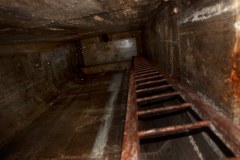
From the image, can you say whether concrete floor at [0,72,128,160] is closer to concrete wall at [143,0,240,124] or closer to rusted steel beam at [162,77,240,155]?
rusted steel beam at [162,77,240,155]

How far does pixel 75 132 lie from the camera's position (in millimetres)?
3678

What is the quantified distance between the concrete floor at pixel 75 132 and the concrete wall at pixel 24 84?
32 cm

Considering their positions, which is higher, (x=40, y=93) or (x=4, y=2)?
(x=4, y=2)

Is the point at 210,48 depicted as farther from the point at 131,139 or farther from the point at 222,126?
the point at 131,139

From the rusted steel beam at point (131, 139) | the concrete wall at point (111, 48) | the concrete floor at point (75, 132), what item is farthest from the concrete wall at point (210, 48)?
the concrete wall at point (111, 48)

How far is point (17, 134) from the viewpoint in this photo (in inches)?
155

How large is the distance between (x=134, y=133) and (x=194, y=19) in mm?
1569

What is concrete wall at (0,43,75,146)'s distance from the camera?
13.6 feet

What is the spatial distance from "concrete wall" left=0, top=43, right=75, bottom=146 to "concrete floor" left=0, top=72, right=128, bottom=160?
0.32 m

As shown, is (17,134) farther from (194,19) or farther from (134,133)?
(194,19)

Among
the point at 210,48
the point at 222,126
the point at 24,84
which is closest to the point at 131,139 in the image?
the point at 222,126

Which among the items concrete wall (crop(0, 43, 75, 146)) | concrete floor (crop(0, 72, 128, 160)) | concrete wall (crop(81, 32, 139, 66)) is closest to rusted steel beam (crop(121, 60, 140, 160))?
concrete floor (crop(0, 72, 128, 160))

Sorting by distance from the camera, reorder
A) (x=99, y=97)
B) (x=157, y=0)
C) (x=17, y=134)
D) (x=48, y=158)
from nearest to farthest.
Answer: (x=157, y=0) → (x=48, y=158) → (x=17, y=134) → (x=99, y=97)

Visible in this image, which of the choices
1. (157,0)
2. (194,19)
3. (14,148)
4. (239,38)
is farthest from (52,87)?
(239,38)
